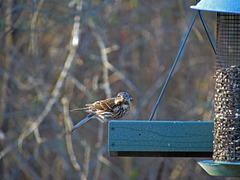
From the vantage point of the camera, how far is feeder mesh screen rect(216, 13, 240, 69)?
472cm

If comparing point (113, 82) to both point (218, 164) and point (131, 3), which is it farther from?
point (218, 164)

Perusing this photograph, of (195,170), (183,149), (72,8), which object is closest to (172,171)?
(195,170)

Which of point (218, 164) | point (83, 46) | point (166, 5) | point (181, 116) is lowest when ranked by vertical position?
point (181, 116)

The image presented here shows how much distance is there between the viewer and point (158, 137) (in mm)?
4445

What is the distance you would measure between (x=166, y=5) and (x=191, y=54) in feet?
4.16

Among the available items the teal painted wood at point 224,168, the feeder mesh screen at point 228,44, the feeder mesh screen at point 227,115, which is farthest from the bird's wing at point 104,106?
the teal painted wood at point 224,168

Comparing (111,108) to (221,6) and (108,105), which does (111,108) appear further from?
(221,6)

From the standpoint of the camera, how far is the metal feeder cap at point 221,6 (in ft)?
12.9

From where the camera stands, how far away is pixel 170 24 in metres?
11.0

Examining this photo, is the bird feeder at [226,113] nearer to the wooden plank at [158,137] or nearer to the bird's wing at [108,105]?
the wooden plank at [158,137]

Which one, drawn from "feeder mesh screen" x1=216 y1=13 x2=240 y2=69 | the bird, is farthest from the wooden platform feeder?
the bird

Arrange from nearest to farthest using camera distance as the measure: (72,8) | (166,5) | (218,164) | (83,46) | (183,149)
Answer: (218,164)
(183,149)
(72,8)
(83,46)
(166,5)

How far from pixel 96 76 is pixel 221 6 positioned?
500cm

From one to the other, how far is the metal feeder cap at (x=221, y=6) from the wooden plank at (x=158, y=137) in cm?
109
